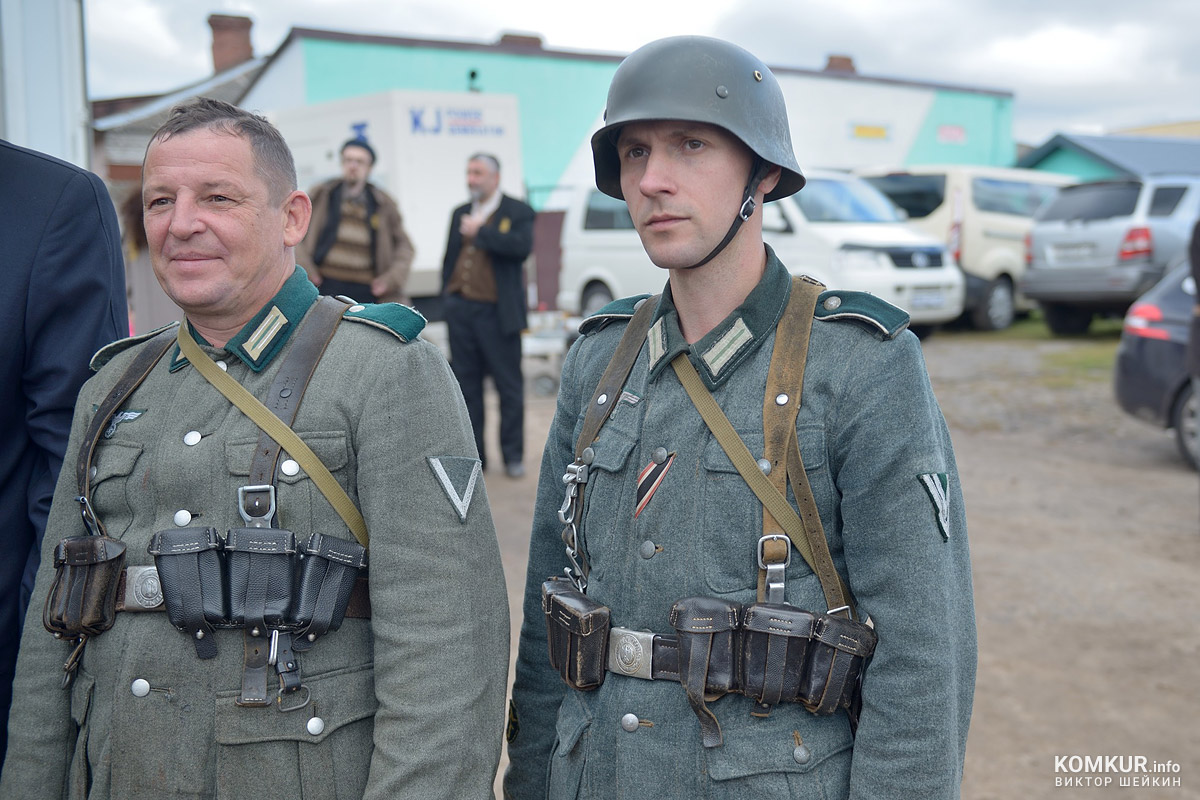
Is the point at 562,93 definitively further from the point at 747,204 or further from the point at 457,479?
the point at 457,479

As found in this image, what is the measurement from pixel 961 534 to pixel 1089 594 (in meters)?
3.94

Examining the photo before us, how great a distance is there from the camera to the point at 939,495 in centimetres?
163

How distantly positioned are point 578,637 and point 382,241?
535 centimetres

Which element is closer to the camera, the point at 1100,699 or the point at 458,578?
the point at 458,578

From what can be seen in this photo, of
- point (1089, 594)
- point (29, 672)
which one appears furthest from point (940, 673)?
point (1089, 594)

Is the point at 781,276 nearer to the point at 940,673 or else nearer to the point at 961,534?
the point at 961,534

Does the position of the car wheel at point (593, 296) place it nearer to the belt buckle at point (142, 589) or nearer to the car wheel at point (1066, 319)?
the car wheel at point (1066, 319)

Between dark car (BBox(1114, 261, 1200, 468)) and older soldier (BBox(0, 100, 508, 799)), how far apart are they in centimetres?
705

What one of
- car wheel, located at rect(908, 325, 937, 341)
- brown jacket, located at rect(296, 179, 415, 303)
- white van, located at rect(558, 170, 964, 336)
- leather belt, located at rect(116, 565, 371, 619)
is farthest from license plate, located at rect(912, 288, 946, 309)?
leather belt, located at rect(116, 565, 371, 619)

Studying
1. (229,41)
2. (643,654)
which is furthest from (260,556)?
(229,41)

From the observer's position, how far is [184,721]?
1.73 meters

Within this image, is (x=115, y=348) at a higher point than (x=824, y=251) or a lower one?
higher

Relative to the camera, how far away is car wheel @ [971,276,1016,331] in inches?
560

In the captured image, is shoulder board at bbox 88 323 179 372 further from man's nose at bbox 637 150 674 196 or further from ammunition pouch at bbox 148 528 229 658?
man's nose at bbox 637 150 674 196
